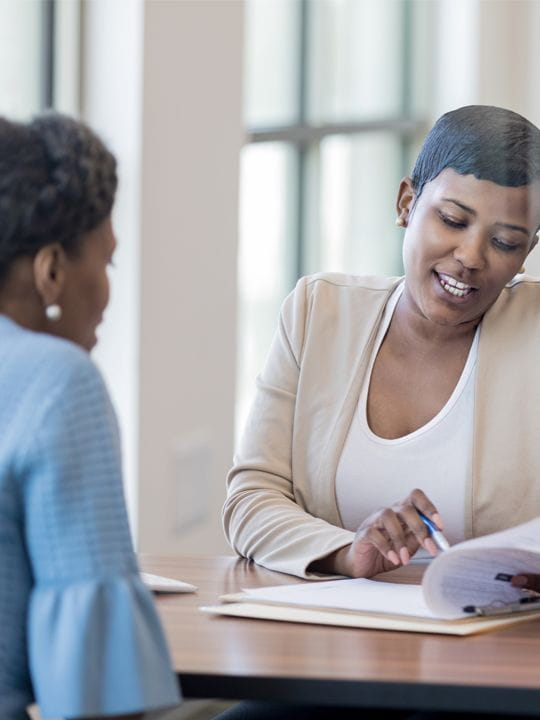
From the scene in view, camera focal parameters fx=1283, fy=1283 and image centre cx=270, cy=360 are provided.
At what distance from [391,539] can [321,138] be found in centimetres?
337

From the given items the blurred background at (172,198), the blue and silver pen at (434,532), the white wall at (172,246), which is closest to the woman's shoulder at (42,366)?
the blue and silver pen at (434,532)

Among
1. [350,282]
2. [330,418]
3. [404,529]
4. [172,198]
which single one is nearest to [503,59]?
[350,282]

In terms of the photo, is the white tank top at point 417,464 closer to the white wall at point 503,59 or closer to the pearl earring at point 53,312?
the white wall at point 503,59

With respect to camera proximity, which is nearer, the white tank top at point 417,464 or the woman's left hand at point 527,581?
the woman's left hand at point 527,581

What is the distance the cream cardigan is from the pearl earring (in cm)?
59

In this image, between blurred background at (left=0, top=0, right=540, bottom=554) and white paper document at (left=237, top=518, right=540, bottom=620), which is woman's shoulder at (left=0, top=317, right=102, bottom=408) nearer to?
white paper document at (left=237, top=518, right=540, bottom=620)

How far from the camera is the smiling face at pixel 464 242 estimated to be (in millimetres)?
1651

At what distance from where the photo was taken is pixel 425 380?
5.83ft

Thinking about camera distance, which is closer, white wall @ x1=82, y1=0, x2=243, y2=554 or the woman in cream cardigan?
the woman in cream cardigan

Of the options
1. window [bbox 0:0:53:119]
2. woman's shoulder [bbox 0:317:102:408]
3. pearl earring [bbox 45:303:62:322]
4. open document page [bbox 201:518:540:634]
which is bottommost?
open document page [bbox 201:518:540:634]

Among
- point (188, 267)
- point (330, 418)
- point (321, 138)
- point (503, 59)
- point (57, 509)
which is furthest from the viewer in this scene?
point (321, 138)

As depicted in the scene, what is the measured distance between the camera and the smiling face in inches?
65.0

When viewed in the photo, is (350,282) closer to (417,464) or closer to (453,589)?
(417,464)

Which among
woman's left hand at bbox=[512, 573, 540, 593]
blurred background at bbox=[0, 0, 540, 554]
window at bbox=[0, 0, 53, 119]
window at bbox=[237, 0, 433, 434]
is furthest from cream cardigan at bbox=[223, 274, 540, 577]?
window at bbox=[237, 0, 433, 434]
